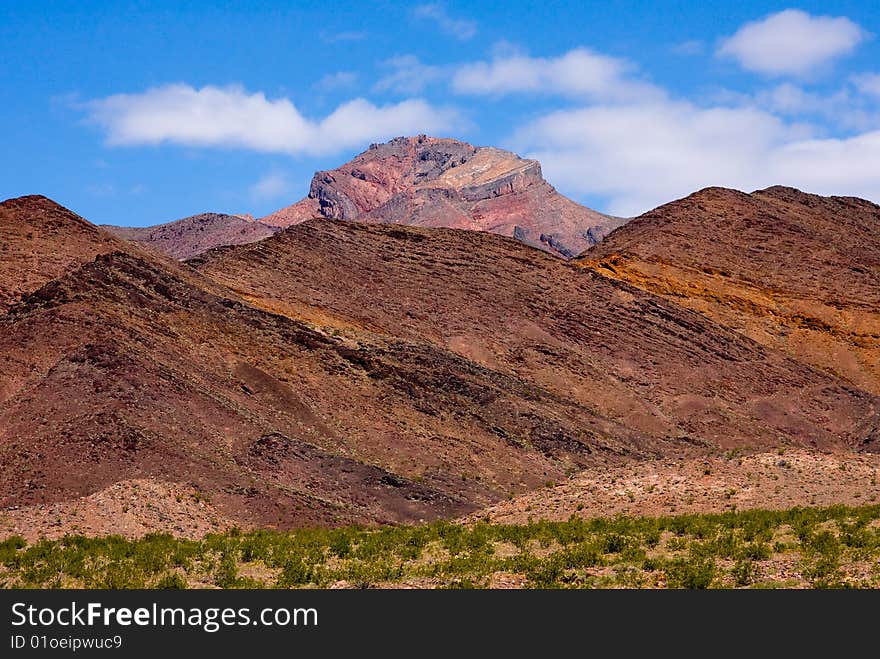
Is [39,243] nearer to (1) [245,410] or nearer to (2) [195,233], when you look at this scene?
(1) [245,410]

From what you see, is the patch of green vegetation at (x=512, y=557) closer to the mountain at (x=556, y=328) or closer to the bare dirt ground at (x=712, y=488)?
the bare dirt ground at (x=712, y=488)

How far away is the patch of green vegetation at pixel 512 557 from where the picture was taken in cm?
1538

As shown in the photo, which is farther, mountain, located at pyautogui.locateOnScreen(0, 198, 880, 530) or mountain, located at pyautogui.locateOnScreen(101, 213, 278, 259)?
mountain, located at pyautogui.locateOnScreen(101, 213, 278, 259)

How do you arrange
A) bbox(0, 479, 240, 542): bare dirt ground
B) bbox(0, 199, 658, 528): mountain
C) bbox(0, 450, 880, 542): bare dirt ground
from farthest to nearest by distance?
1. bbox(0, 199, 658, 528): mountain
2. bbox(0, 450, 880, 542): bare dirt ground
3. bbox(0, 479, 240, 542): bare dirt ground

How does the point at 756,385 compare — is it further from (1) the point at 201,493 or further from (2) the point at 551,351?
(1) the point at 201,493

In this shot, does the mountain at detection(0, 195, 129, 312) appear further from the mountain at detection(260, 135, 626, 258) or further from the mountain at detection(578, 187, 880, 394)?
the mountain at detection(260, 135, 626, 258)

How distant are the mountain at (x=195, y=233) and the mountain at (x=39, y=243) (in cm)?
10635

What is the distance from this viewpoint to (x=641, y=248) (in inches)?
2667

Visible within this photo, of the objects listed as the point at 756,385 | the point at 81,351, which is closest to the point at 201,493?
the point at 81,351

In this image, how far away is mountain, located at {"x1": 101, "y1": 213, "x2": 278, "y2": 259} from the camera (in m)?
156

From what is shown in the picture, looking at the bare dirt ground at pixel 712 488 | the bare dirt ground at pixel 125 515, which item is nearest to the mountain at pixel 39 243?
the bare dirt ground at pixel 125 515

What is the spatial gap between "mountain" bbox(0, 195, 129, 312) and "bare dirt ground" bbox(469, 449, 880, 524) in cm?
2283

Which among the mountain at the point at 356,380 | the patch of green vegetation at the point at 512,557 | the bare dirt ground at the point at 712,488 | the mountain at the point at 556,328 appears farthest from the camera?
the mountain at the point at 556,328

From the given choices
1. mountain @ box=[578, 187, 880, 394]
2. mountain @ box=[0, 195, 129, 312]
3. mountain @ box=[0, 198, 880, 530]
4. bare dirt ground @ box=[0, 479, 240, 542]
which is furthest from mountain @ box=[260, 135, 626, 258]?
bare dirt ground @ box=[0, 479, 240, 542]
